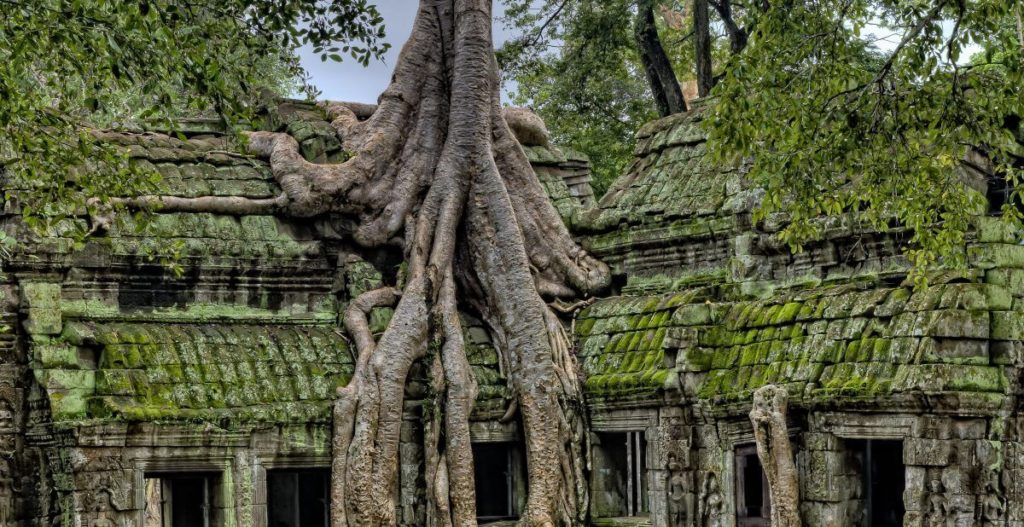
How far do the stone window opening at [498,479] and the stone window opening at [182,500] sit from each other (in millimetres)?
2641

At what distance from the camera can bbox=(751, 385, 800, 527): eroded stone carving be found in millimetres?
16500

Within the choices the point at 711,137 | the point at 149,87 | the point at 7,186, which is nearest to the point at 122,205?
the point at 7,186

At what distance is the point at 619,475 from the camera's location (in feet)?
63.4

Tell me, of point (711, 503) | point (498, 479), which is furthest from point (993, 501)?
point (498, 479)

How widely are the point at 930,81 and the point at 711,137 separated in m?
1.62

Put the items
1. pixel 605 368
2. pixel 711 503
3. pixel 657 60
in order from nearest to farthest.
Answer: pixel 711 503 → pixel 605 368 → pixel 657 60

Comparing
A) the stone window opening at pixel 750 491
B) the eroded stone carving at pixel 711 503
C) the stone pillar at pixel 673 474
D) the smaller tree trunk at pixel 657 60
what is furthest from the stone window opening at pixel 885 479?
the smaller tree trunk at pixel 657 60

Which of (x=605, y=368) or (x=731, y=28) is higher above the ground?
(x=731, y=28)

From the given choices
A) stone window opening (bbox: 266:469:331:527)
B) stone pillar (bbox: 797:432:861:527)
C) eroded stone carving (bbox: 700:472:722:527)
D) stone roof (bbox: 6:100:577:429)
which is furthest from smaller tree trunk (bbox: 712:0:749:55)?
stone pillar (bbox: 797:432:861:527)

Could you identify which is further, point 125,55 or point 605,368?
point 605,368

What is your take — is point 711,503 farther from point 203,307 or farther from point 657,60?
point 657,60

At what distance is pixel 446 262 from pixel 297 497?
2624 millimetres

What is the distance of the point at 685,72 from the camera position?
29.8 metres

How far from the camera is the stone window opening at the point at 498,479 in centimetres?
1919
